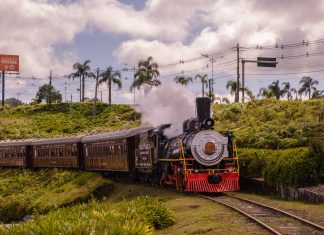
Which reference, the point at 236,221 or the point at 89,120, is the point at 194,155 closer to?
the point at 236,221

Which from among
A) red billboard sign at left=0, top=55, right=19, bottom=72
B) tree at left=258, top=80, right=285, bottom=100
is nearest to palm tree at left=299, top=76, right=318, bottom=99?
tree at left=258, top=80, right=285, bottom=100

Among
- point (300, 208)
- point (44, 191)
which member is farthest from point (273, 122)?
point (300, 208)

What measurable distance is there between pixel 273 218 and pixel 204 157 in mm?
6636

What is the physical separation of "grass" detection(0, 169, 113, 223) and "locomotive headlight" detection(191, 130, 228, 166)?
7745mm

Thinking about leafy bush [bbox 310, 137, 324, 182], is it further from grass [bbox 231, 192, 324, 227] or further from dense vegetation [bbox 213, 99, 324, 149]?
dense vegetation [bbox 213, 99, 324, 149]

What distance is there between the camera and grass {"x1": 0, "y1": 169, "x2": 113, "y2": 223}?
28.6 metres

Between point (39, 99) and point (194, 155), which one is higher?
Result: point (39, 99)

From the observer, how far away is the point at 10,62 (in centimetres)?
11425

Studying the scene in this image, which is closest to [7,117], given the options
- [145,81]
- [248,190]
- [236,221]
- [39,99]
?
[39,99]

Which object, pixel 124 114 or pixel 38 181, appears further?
pixel 124 114

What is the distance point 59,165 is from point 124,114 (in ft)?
144

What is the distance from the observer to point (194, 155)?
20.4 meters

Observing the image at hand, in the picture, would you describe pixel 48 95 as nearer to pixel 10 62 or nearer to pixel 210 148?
pixel 10 62

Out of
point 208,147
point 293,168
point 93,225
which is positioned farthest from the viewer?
point 208,147
